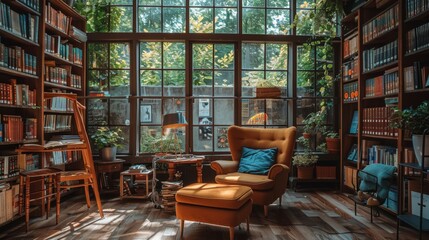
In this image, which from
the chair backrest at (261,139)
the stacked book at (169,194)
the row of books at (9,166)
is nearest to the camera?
the row of books at (9,166)

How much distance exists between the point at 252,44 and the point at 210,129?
1576 mm

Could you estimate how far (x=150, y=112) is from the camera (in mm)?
4965

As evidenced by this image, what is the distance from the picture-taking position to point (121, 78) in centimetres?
496

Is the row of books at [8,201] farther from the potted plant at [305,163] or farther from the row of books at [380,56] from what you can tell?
the row of books at [380,56]

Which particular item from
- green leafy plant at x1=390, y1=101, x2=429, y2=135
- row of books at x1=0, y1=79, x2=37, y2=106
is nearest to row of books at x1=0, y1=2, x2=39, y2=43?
row of books at x1=0, y1=79, x2=37, y2=106

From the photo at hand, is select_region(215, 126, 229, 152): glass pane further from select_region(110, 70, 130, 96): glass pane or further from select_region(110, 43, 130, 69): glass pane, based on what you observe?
select_region(110, 43, 130, 69): glass pane

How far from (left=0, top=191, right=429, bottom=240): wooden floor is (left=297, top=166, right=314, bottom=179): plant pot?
768 mm

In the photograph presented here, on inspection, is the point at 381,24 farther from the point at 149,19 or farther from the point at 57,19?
the point at 57,19

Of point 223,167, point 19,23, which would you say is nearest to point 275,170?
point 223,167

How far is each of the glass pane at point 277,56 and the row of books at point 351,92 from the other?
1037 mm

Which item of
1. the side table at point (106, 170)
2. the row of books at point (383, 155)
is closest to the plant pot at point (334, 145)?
the row of books at point (383, 155)

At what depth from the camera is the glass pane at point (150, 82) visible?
4.99 m

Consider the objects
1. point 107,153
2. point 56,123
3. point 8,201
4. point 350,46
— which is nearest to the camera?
point 8,201

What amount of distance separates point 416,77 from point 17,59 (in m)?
4.20
